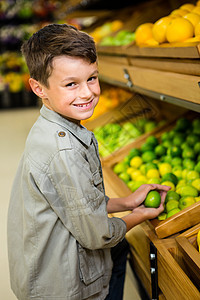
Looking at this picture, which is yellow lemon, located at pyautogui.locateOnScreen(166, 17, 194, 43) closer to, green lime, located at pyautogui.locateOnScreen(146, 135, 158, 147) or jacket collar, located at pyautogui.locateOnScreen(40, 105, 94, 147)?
jacket collar, located at pyautogui.locateOnScreen(40, 105, 94, 147)

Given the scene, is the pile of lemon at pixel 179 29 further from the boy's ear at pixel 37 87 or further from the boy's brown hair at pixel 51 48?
the boy's ear at pixel 37 87

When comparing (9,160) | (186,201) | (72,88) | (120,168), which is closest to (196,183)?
(186,201)

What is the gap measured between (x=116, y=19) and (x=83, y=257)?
11.8 feet

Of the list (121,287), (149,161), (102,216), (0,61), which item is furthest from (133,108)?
(0,61)

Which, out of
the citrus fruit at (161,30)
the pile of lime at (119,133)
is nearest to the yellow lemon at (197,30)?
the citrus fruit at (161,30)

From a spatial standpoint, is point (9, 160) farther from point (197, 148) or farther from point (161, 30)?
point (161, 30)

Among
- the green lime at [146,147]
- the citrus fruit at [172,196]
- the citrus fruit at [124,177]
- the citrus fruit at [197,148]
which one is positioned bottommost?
the citrus fruit at [124,177]

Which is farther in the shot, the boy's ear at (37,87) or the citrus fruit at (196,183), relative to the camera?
the citrus fruit at (196,183)

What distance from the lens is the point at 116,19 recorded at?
4.20 metres

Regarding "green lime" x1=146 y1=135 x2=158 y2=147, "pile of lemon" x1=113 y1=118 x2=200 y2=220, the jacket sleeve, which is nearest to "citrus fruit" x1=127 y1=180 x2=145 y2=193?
"pile of lemon" x1=113 y1=118 x2=200 y2=220

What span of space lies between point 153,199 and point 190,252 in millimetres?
335

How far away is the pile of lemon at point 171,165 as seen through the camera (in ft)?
5.30

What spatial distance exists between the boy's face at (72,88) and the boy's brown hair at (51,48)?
20mm

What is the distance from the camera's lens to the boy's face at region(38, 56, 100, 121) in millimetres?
1111
